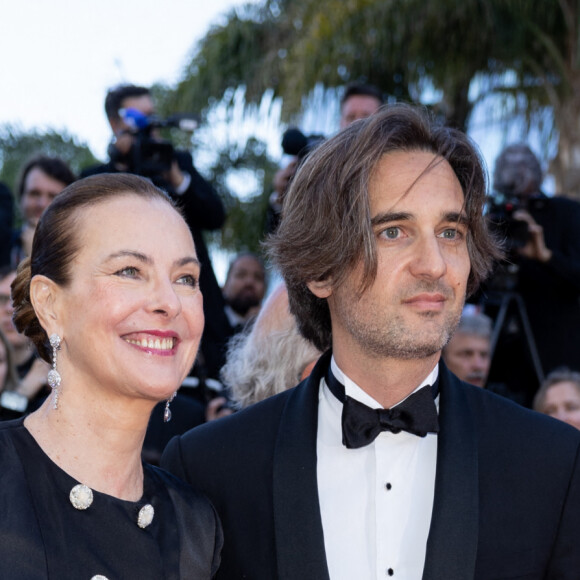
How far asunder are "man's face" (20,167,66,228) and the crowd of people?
2493mm

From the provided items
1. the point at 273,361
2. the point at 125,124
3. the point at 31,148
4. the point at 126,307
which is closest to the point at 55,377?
the point at 126,307

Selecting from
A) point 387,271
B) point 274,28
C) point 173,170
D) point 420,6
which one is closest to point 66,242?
point 387,271

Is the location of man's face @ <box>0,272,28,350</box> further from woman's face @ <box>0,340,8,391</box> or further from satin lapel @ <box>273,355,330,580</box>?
satin lapel @ <box>273,355,330,580</box>

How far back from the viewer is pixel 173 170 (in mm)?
4785

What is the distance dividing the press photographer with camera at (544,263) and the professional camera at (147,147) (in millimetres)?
1729

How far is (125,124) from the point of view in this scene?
5070 millimetres

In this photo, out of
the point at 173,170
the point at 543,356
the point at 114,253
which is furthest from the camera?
the point at 543,356

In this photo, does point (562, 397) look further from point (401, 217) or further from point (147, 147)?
point (147, 147)

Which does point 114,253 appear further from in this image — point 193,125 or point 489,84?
point 489,84

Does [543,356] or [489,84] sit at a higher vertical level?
[489,84]

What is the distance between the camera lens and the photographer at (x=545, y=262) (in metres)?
4.98

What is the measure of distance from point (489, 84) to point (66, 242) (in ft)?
20.7

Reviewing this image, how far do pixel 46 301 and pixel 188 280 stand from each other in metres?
0.39

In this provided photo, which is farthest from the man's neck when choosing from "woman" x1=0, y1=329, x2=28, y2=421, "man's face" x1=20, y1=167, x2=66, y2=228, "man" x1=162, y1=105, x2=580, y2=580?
"man's face" x1=20, y1=167, x2=66, y2=228
